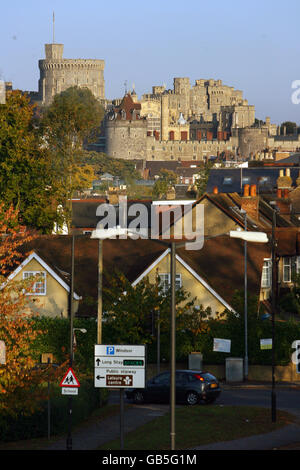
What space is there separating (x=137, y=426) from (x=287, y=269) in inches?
1244

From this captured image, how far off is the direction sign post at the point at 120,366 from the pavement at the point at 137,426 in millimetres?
3514

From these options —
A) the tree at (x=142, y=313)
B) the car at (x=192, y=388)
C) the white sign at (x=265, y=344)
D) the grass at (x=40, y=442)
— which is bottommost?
the grass at (x=40, y=442)

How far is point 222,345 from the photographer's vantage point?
2127 inches

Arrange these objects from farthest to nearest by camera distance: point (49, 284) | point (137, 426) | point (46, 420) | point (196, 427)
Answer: point (49, 284) < point (137, 426) < point (46, 420) < point (196, 427)

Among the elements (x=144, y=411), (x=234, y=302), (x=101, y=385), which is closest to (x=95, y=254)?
(x=234, y=302)

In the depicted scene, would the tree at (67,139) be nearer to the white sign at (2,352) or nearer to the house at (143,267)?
the house at (143,267)

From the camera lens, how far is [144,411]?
4222 centimetres

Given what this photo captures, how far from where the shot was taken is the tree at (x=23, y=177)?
77750 mm

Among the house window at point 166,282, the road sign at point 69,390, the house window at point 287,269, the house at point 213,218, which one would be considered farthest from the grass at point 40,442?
the house at point 213,218

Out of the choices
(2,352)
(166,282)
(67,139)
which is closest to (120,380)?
(2,352)

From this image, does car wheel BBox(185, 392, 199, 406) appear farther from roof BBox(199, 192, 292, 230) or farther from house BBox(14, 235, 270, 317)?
roof BBox(199, 192, 292, 230)

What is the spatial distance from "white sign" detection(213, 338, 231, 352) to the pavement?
35.5 ft

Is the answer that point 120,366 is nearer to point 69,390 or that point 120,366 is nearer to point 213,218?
point 69,390

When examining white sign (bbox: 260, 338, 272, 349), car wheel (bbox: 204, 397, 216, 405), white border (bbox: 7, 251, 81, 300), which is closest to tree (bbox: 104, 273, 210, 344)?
white sign (bbox: 260, 338, 272, 349)
